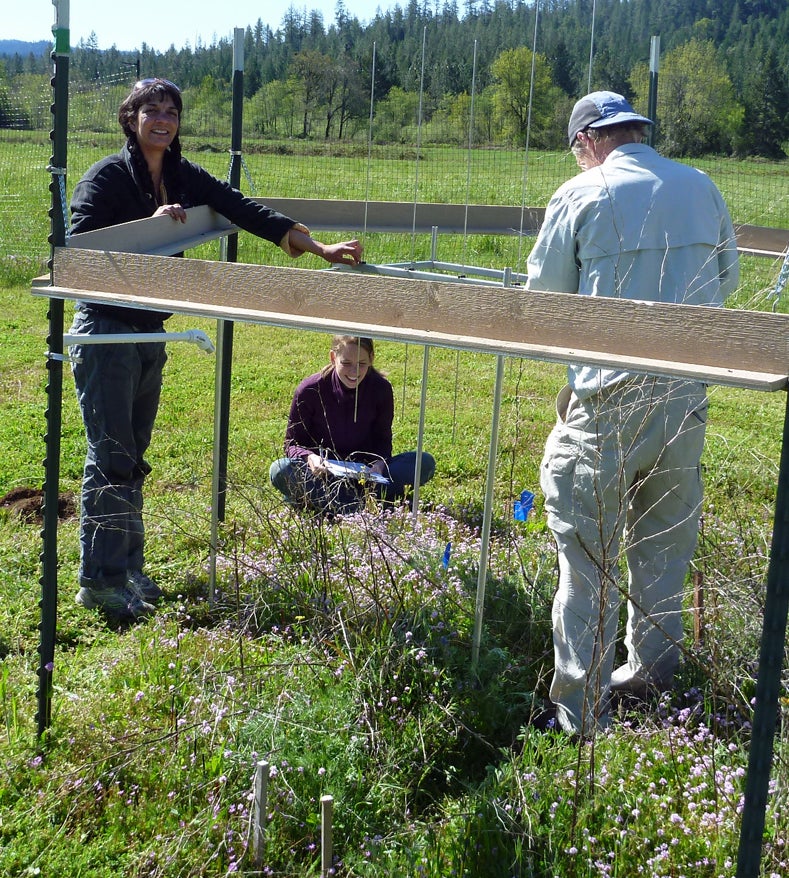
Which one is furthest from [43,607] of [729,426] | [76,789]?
[729,426]

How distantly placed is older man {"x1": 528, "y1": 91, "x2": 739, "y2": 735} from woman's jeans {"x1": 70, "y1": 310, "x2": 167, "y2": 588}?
5.35ft

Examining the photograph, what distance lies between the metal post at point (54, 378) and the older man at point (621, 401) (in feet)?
4.44

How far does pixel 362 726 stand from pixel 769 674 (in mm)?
1360

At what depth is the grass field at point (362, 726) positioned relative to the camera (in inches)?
96.5

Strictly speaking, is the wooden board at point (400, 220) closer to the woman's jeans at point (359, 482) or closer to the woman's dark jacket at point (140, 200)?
the woman's dark jacket at point (140, 200)

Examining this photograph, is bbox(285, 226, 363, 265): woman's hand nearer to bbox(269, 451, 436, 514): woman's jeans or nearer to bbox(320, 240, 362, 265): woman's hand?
bbox(320, 240, 362, 265): woman's hand

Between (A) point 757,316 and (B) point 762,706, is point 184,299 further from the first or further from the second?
(B) point 762,706

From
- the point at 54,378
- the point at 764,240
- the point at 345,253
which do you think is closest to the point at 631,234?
the point at 345,253

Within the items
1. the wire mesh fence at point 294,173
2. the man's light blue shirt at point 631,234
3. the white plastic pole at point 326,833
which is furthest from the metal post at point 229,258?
the wire mesh fence at point 294,173

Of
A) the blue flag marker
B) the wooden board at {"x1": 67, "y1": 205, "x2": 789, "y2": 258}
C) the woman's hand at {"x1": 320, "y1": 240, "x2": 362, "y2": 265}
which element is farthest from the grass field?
the wooden board at {"x1": 67, "y1": 205, "x2": 789, "y2": 258}

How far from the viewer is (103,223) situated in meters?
3.60

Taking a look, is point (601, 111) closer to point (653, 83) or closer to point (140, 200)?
point (140, 200)

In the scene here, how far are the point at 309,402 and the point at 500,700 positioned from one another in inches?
84.0

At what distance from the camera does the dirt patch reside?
4952 millimetres
